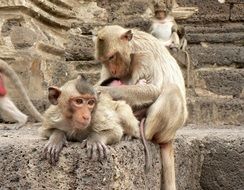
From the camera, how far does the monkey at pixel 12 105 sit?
19.2ft

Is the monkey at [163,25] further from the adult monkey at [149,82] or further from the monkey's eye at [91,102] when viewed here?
the monkey's eye at [91,102]

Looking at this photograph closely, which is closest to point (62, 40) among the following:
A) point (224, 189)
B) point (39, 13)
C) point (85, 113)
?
point (39, 13)

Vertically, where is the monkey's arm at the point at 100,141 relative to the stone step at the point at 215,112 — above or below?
above

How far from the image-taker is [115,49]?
3.52 metres

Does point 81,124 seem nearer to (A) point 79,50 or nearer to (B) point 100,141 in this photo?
(B) point 100,141

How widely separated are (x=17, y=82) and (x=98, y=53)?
8.06ft

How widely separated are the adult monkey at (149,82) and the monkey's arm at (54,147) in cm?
66

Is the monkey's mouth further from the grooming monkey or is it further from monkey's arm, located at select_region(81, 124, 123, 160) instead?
the grooming monkey

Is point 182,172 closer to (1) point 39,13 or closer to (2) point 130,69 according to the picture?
(2) point 130,69

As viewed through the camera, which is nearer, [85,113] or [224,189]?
[85,113]

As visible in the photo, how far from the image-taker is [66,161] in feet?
8.86

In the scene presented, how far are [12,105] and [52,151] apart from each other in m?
3.50

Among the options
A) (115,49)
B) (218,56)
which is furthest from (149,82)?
(218,56)

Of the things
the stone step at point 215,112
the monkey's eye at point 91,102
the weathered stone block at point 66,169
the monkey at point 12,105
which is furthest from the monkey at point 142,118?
the stone step at point 215,112
